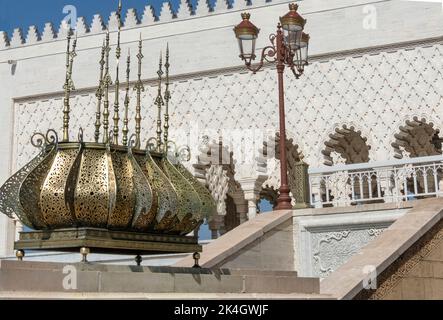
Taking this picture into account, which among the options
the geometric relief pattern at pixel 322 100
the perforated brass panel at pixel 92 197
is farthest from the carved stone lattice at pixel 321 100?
the perforated brass panel at pixel 92 197

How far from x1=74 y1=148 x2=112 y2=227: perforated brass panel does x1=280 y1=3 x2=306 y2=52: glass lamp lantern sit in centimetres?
504

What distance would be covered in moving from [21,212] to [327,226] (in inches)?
166

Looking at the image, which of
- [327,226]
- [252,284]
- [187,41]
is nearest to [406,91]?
[187,41]

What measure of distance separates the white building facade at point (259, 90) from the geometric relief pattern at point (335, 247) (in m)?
3.72

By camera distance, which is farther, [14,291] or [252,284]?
[252,284]

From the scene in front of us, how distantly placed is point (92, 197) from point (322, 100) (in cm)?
964

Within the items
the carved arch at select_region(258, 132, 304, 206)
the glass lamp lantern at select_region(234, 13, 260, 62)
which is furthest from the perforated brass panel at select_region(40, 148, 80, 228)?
the carved arch at select_region(258, 132, 304, 206)

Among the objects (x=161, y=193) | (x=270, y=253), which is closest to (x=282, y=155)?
(x=270, y=253)

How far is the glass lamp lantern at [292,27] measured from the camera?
26.3ft

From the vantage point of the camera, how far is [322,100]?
12602mm

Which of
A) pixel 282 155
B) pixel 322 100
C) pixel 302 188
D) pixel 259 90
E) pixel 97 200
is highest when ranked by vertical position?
pixel 259 90

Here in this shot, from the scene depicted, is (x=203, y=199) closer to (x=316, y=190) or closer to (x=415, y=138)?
(x=316, y=190)

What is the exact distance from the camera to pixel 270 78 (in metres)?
13.1
